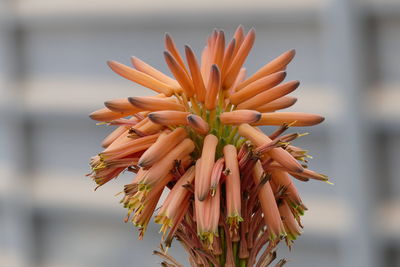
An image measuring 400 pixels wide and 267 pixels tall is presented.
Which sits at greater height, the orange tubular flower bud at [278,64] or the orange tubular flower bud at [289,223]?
the orange tubular flower bud at [278,64]

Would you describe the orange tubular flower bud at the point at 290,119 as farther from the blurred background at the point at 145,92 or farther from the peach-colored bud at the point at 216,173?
the blurred background at the point at 145,92

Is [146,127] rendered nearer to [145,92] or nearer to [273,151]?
[273,151]

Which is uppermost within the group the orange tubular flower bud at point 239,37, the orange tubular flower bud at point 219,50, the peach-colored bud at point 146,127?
the orange tubular flower bud at point 239,37

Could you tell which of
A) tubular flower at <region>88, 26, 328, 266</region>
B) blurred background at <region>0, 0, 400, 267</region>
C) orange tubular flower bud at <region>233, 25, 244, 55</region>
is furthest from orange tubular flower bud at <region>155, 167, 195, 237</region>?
blurred background at <region>0, 0, 400, 267</region>

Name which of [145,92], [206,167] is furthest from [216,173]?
[145,92]

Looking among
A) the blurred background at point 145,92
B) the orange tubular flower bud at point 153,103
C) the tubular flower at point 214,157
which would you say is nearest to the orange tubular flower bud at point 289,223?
the tubular flower at point 214,157

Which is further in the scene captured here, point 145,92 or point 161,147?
point 145,92

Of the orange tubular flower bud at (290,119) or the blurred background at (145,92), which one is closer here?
the orange tubular flower bud at (290,119)

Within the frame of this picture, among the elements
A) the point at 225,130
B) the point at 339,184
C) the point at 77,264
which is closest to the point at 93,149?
the point at 77,264
